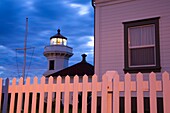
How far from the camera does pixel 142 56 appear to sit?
7.95 metres

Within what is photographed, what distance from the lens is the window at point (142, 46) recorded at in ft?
25.2

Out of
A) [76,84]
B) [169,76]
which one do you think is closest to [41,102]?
[76,84]

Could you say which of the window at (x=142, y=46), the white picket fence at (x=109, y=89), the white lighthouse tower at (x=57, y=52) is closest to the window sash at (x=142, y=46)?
the window at (x=142, y=46)

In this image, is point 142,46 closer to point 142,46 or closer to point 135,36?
point 142,46

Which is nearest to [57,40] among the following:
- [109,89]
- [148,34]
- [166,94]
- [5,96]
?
[148,34]

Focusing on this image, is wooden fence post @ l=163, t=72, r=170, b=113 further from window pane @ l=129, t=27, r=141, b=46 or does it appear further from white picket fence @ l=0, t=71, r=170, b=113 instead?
window pane @ l=129, t=27, r=141, b=46

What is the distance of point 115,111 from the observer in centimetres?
357

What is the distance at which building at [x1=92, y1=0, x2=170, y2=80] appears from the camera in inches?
301

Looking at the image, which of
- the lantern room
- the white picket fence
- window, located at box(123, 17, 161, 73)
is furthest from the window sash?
the lantern room

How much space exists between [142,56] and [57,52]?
26772 mm

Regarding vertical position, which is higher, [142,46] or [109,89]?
[142,46]

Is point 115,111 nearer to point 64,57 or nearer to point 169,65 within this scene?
point 169,65

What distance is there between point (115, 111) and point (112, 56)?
4.84 metres

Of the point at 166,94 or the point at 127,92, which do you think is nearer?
the point at 166,94
